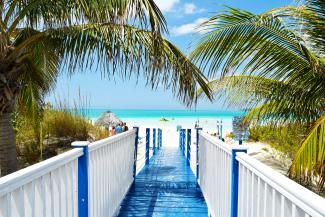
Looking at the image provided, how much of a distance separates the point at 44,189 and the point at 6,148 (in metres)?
4.34

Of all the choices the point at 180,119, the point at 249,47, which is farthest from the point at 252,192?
the point at 180,119

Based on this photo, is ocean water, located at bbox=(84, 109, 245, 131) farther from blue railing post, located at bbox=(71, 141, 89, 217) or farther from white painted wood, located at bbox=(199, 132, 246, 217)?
blue railing post, located at bbox=(71, 141, 89, 217)

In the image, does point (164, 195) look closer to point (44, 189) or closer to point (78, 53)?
point (78, 53)

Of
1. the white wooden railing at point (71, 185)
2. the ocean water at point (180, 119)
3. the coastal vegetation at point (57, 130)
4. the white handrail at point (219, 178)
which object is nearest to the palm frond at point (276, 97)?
the white handrail at point (219, 178)

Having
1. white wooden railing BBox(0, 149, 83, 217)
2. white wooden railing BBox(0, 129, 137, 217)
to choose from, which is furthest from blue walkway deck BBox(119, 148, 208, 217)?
white wooden railing BBox(0, 149, 83, 217)

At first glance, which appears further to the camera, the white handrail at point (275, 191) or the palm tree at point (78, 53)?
the palm tree at point (78, 53)

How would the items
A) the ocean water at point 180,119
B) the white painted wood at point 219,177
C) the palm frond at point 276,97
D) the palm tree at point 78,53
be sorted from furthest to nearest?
the ocean water at point 180,119 < the palm tree at point 78,53 < the palm frond at point 276,97 < the white painted wood at point 219,177

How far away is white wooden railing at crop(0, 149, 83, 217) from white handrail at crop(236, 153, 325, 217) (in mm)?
1260

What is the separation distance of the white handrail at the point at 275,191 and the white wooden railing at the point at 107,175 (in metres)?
1.34

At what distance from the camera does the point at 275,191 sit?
184 cm

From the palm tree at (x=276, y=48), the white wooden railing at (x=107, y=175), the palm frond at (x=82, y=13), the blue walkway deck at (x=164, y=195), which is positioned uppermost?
the palm frond at (x=82, y=13)

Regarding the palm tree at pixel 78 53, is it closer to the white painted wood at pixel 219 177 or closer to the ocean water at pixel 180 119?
the white painted wood at pixel 219 177

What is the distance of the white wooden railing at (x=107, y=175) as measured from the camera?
3.24m

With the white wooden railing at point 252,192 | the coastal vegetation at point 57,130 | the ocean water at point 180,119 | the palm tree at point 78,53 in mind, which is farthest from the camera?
the ocean water at point 180,119
